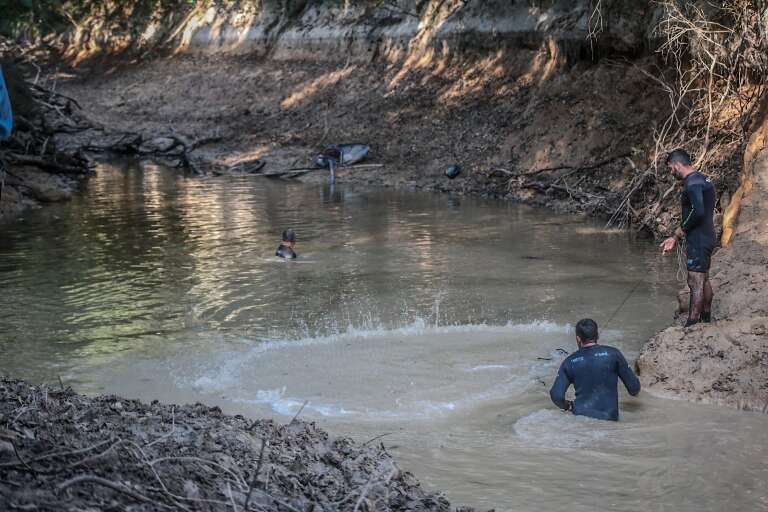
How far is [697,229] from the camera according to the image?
8.77 metres

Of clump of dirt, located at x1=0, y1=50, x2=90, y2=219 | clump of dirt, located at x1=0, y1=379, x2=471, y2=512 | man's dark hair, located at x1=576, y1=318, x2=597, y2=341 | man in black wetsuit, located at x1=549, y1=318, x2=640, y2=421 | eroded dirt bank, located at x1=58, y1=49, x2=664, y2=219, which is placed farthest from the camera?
eroded dirt bank, located at x1=58, y1=49, x2=664, y2=219

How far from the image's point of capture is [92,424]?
18.8 feet

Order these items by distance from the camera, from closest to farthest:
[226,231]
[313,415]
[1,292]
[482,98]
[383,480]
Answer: [383,480] < [313,415] < [1,292] < [226,231] < [482,98]

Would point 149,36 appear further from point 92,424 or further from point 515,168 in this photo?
point 92,424

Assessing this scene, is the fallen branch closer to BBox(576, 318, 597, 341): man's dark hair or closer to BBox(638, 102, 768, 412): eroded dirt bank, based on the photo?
BBox(576, 318, 597, 341): man's dark hair

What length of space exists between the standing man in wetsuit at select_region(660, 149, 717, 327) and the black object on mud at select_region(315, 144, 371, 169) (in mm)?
16290

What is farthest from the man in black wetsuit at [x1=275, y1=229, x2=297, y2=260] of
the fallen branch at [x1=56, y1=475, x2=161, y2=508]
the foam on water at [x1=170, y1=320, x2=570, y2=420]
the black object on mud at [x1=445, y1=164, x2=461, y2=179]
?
the fallen branch at [x1=56, y1=475, x2=161, y2=508]

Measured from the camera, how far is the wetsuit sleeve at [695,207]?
8.61 metres

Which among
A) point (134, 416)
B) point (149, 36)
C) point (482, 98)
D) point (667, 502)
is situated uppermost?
point (149, 36)

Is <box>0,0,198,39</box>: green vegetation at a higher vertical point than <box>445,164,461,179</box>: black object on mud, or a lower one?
higher

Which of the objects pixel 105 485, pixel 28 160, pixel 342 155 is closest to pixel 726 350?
pixel 105 485

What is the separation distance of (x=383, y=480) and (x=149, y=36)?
38.8 metres

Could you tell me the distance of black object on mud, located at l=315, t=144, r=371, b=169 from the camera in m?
24.7

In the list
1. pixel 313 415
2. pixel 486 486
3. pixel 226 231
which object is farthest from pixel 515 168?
pixel 486 486
